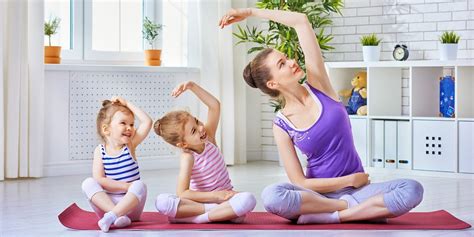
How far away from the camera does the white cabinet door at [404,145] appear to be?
622 centimetres

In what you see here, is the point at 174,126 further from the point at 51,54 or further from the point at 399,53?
the point at 399,53

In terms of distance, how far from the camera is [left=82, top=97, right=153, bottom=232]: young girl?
3816mm

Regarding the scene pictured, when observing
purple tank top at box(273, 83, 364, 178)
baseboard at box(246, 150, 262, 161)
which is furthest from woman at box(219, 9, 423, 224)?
baseboard at box(246, 150, 262, 161)

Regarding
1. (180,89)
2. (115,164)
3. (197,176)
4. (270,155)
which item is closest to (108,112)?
(115,164)

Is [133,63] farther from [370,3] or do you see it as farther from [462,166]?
[462,166]

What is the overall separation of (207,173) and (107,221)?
507 mm

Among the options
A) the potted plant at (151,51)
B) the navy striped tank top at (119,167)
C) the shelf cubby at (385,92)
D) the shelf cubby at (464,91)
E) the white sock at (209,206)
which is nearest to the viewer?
the white sock at (209,206)

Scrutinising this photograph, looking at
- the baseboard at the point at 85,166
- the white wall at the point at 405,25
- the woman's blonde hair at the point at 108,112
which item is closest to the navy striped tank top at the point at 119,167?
the woman's blonde hair at the point at 108,112

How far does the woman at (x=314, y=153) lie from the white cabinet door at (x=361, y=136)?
267 centimetres

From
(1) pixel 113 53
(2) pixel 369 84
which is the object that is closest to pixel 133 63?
(1) pixel 113 53

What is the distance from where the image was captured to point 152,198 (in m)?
4.92

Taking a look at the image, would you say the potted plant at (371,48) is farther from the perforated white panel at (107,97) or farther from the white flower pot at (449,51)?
the perforated white panel at (107,97)

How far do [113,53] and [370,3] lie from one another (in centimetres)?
201

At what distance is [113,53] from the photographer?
6.86 metres
